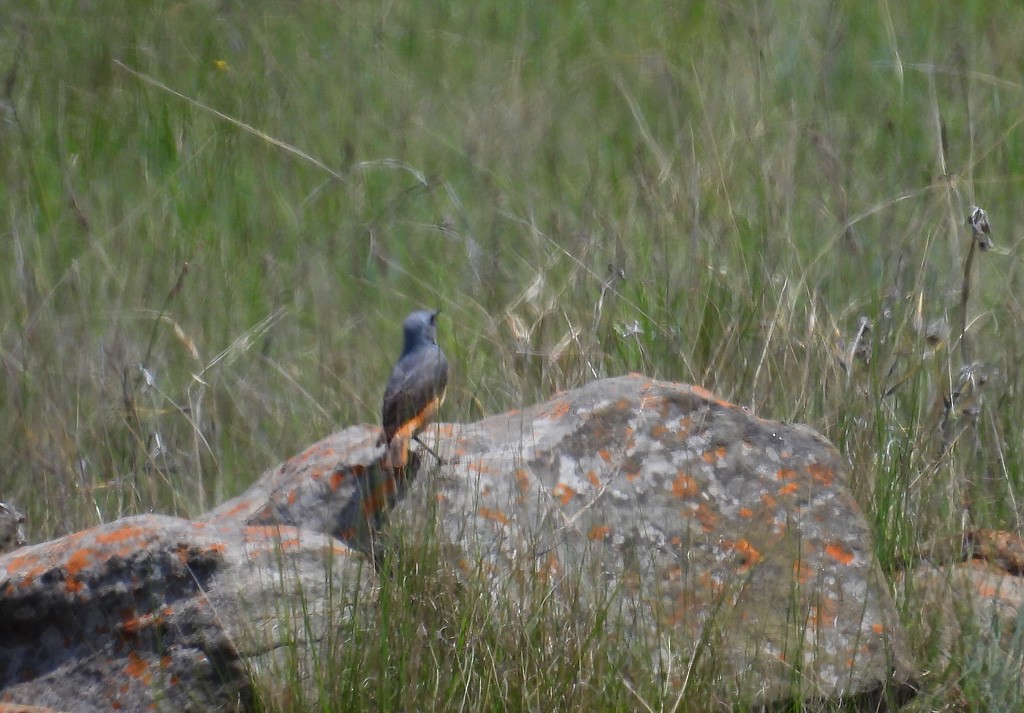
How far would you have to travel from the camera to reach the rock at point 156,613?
2771 mm

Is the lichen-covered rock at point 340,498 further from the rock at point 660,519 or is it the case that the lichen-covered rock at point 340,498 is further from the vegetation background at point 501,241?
the vegetation background at point 501,241

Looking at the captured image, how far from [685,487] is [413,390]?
0.74 metres

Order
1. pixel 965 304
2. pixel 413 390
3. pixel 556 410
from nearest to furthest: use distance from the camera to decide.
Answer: pixel 556 410
pixel 413 390
pixel 965 304

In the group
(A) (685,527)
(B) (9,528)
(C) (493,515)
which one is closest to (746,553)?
(A) (685,527)

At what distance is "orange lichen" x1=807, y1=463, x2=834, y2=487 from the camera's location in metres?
3.29

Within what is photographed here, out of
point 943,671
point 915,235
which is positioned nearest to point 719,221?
point 915,235

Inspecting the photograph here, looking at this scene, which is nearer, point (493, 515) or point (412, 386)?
point (493, 515)

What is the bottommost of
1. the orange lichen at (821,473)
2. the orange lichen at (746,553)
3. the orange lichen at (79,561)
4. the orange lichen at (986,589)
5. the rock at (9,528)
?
the orange lichen at (986,589)

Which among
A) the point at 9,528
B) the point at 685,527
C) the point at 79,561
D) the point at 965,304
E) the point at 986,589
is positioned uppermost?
the point at 965,304

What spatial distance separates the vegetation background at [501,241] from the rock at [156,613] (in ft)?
0.72

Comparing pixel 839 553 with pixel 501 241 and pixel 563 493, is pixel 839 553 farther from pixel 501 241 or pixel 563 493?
pixel 501 241

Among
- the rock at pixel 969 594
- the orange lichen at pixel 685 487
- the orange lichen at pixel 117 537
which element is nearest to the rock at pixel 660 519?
the orange lichen at pixel 685 487

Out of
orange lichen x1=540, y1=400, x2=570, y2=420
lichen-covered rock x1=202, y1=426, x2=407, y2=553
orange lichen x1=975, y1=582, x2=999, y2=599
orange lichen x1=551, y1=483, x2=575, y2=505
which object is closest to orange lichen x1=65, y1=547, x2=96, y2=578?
lichen-covered rock x1=202, y1=426, x2=407, y2=553

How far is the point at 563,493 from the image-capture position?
3223 mm
